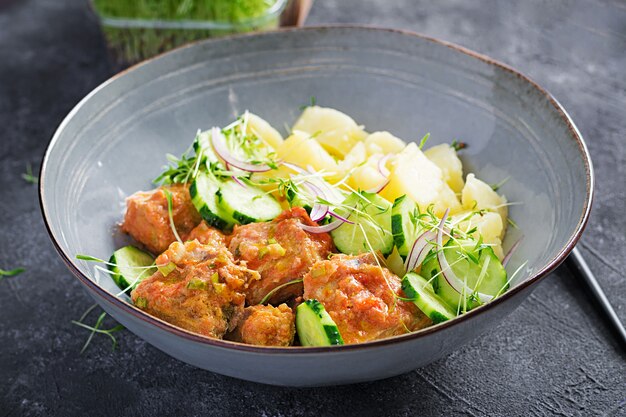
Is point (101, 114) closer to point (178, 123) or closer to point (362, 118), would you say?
point (178, 123)

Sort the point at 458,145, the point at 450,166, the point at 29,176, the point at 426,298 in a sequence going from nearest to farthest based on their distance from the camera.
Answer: the point at 426,298 → the point at 450,166 → the point at 458,145 → the point at 29,176

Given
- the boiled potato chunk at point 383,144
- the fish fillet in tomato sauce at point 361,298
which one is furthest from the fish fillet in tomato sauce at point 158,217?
the boiled potato chunk at point 383,144

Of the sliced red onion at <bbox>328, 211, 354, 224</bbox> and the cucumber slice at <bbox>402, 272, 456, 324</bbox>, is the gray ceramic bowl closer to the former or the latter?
the cucumber slice at <bbox>402, 272, 456, 324</bbox>

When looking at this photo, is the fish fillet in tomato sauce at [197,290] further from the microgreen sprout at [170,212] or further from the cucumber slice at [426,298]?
the cucumber slice at [426,298]

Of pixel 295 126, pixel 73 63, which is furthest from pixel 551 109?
pixel 73 63

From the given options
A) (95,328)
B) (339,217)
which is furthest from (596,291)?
(95,328)

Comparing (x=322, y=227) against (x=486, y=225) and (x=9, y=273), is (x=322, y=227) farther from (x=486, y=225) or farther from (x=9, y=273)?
(x=9, y=273)
